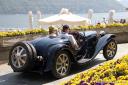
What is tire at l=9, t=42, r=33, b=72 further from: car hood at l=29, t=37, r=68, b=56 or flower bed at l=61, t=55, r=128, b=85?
flower bed at l=61, t=55, r=128, b=85

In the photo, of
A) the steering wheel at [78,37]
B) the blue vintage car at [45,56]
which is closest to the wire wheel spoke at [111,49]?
the steering wheel at [78,37]

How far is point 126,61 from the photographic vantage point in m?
6.34

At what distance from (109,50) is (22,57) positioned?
400cm

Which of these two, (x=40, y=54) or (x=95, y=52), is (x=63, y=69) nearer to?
(x=40, y=54)

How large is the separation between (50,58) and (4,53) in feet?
12.8

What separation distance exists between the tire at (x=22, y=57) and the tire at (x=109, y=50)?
3.66m

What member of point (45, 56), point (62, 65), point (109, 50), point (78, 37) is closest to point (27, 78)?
point (45, 56)

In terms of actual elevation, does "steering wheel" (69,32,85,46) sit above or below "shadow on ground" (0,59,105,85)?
above

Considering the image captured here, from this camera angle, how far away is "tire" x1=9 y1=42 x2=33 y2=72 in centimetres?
984

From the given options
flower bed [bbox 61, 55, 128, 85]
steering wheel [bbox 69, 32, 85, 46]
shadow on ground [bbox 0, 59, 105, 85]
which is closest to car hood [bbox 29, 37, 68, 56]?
shadow on ground [bbox 0, 59, 105, 85]

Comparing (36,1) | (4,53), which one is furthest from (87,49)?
(36,1)

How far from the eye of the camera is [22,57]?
10.1m

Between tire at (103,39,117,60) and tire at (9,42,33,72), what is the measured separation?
3.66 metres

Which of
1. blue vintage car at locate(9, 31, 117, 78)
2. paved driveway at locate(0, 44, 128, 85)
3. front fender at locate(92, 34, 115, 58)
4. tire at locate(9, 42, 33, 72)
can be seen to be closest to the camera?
tire at locate(9, 42, 33, 72)
